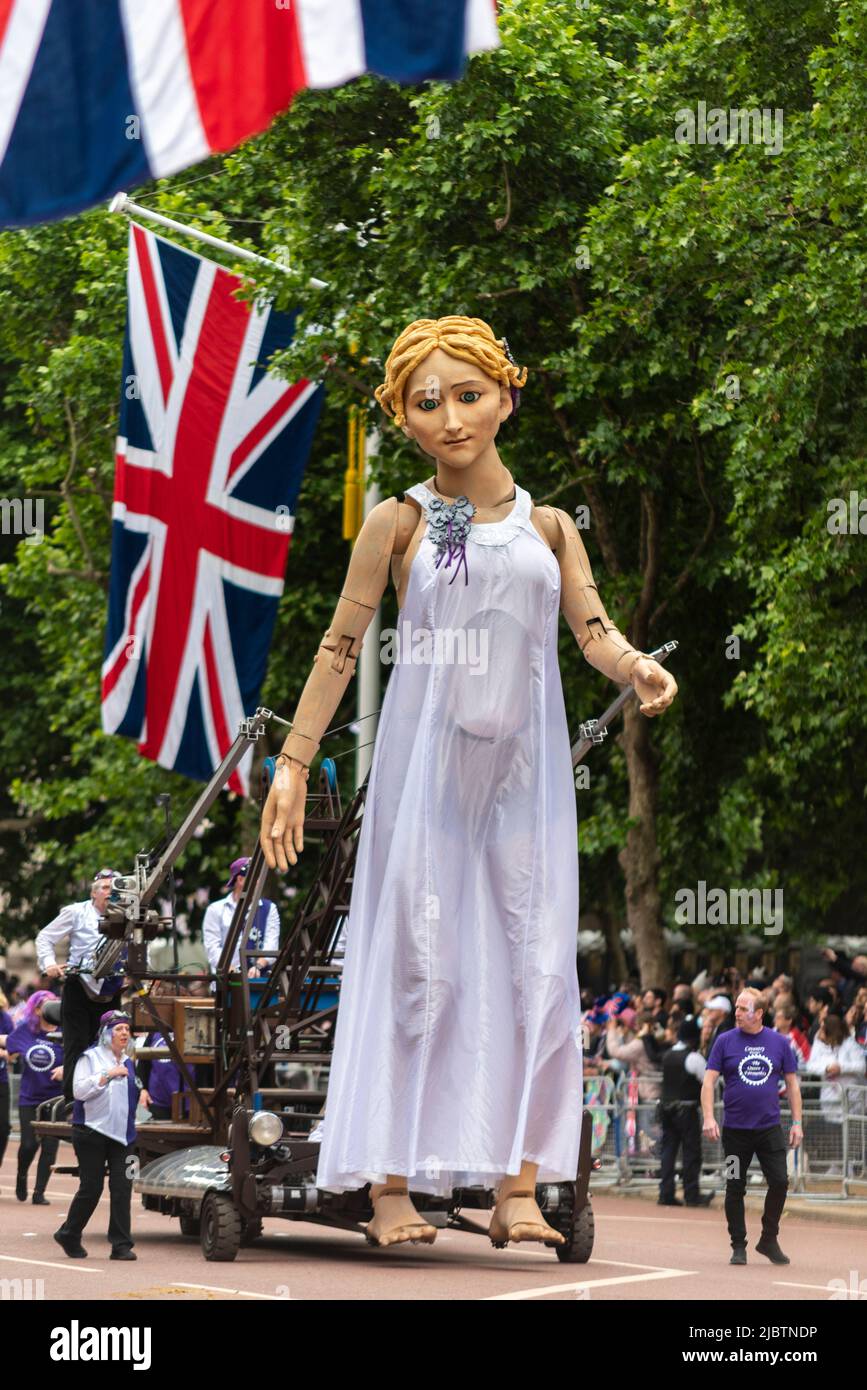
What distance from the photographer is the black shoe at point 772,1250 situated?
13.9 m

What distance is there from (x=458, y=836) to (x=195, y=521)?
1587cm

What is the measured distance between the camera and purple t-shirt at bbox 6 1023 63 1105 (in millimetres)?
17734

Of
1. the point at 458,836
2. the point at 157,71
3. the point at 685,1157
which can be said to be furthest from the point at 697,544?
the point at 458,836

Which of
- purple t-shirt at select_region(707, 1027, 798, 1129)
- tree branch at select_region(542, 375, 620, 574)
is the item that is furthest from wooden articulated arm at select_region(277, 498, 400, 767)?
tree branch at select_region(542, 375, 620, 574)

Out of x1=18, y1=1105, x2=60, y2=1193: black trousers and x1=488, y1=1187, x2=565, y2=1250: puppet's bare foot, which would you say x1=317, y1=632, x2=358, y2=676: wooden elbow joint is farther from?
x1=18, y1=1105, x2=60, y2=1193: black trousers

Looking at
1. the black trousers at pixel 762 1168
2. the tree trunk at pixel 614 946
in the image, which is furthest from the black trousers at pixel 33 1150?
the tree trunk at pixel 614 946

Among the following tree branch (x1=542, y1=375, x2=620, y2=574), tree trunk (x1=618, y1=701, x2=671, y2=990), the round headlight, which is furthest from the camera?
tree trunk (x1=618, y1=701, x2=671, y2=990)

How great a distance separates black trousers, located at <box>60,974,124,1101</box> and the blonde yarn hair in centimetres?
879

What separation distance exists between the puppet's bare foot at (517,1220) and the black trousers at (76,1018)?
897 cm

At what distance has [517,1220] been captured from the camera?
219 inches

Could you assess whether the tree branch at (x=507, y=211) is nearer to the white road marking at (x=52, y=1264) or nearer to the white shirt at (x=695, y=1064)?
the white shirt at (x=695, y=1064)

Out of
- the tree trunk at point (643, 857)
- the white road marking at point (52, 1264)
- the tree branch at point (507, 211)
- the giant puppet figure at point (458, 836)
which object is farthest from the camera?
the tree trunk at point (643, 857)

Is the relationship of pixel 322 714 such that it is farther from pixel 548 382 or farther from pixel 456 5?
pixel 548 382
